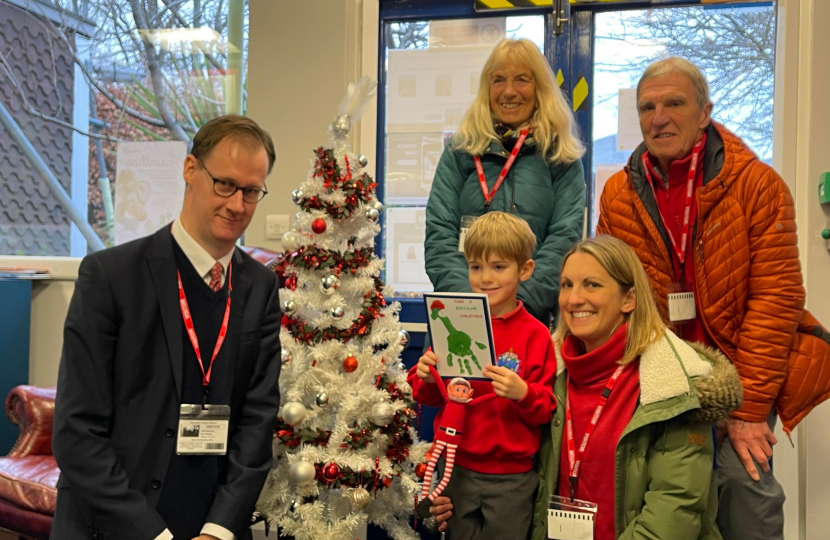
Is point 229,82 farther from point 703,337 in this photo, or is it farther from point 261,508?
point 703,337

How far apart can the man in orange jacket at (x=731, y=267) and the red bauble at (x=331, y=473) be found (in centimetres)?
127

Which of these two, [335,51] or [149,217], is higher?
[335,51]

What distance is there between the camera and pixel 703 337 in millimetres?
2422

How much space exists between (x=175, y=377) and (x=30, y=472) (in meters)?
1.55

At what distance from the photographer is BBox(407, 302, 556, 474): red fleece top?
216 cm

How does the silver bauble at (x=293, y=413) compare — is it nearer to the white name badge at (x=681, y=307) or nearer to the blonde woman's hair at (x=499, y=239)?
the blonde woman's hair at (x=499, y=239)

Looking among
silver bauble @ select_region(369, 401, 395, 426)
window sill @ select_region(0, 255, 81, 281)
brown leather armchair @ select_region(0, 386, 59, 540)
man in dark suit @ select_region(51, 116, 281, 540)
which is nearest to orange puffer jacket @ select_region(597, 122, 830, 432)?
silver bauble @ select_region(369, 401, 395, 426)

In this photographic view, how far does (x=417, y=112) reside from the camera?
4.30 m

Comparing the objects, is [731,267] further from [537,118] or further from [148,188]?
[148,188]

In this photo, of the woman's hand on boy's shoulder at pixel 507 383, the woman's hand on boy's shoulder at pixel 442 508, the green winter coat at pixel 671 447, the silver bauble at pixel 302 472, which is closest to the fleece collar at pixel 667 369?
the green winter coat at pixel 671 447

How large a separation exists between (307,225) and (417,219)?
5.41 ft

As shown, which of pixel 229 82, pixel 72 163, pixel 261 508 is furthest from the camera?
pixel 72 163

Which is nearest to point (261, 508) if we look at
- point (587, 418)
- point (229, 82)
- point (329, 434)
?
point (329, 434)

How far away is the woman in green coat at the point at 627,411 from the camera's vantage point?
6.54 feet
